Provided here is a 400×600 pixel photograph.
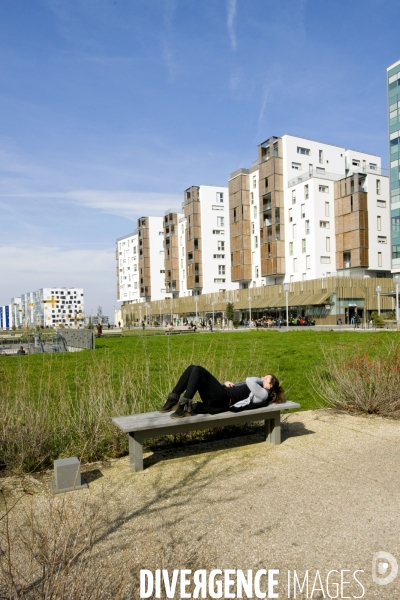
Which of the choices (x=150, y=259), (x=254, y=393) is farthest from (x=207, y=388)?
(x=150, y=259)

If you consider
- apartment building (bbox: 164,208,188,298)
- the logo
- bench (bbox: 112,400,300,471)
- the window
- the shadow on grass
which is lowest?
the logo

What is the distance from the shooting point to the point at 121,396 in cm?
662

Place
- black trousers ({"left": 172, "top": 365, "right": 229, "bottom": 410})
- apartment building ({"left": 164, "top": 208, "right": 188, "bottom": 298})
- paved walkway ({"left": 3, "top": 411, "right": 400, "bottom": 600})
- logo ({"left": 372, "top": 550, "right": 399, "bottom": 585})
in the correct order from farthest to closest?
apartment building ({"left": 164, "top": 208, "right": 188, "bottom": 298}) < black trousers ({"left": 172, "top": 365, "right": 229, "bottom": 410}) < paved walkway ({"left": 3, "top": 411, "right": 400, "bottom": 600}) < logo ({"left": 372, "top": 550, "right": 399, "bottom": 585})

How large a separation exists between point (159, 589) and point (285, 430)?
4.23m

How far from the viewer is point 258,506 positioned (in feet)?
14.0

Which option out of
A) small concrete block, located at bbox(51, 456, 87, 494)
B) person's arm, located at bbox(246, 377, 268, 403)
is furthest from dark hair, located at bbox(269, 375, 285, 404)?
small concrete block, located at bbox(51, 456, 87, 494)

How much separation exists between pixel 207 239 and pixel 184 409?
77.0m

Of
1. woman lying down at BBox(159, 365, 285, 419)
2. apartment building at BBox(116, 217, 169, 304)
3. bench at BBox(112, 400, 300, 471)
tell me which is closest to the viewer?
bench at BBox(112, 400, 300, 471)

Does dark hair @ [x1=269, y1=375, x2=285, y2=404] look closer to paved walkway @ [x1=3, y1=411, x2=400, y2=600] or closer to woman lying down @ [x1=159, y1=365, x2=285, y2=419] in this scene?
woman lying down @ [x1=159, y1=365, x2=285, y2=419]

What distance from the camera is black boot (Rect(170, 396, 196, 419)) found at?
5.59 m

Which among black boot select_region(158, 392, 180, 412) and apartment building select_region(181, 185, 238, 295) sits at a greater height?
apartment building select_region(181, 185, 238, 295)

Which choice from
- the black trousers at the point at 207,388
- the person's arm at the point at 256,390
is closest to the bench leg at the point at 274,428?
the person's arm at the point at 256,390

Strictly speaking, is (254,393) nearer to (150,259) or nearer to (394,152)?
(394,152)

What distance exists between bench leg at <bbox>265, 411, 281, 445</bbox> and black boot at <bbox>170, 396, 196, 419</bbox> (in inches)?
42.5
